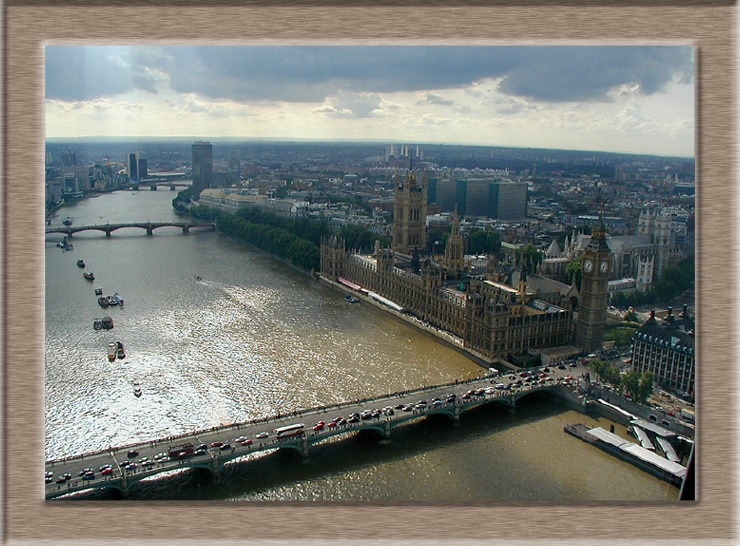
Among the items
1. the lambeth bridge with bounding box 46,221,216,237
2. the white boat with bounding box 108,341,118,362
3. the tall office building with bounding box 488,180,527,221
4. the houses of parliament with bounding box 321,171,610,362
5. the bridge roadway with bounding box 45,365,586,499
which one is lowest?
the bridge roadway with bounding box 45,365,586,499

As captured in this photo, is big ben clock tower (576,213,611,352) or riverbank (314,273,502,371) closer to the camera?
riverbank (314,273,502,371)

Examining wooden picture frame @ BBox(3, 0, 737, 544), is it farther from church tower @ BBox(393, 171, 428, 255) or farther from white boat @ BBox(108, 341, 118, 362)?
church tower @ BBox(393, 171, 428, 255)

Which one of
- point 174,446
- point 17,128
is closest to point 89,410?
point 174,446

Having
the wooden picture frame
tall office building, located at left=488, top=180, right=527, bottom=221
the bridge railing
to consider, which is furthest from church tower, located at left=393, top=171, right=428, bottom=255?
the wooden picture frame

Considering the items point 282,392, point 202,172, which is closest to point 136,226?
point 202,172

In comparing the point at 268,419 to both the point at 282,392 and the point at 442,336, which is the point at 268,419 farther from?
the point at 442,336

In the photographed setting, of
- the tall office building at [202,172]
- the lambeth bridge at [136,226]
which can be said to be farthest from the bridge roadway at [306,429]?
the tall office building at [202,172]
